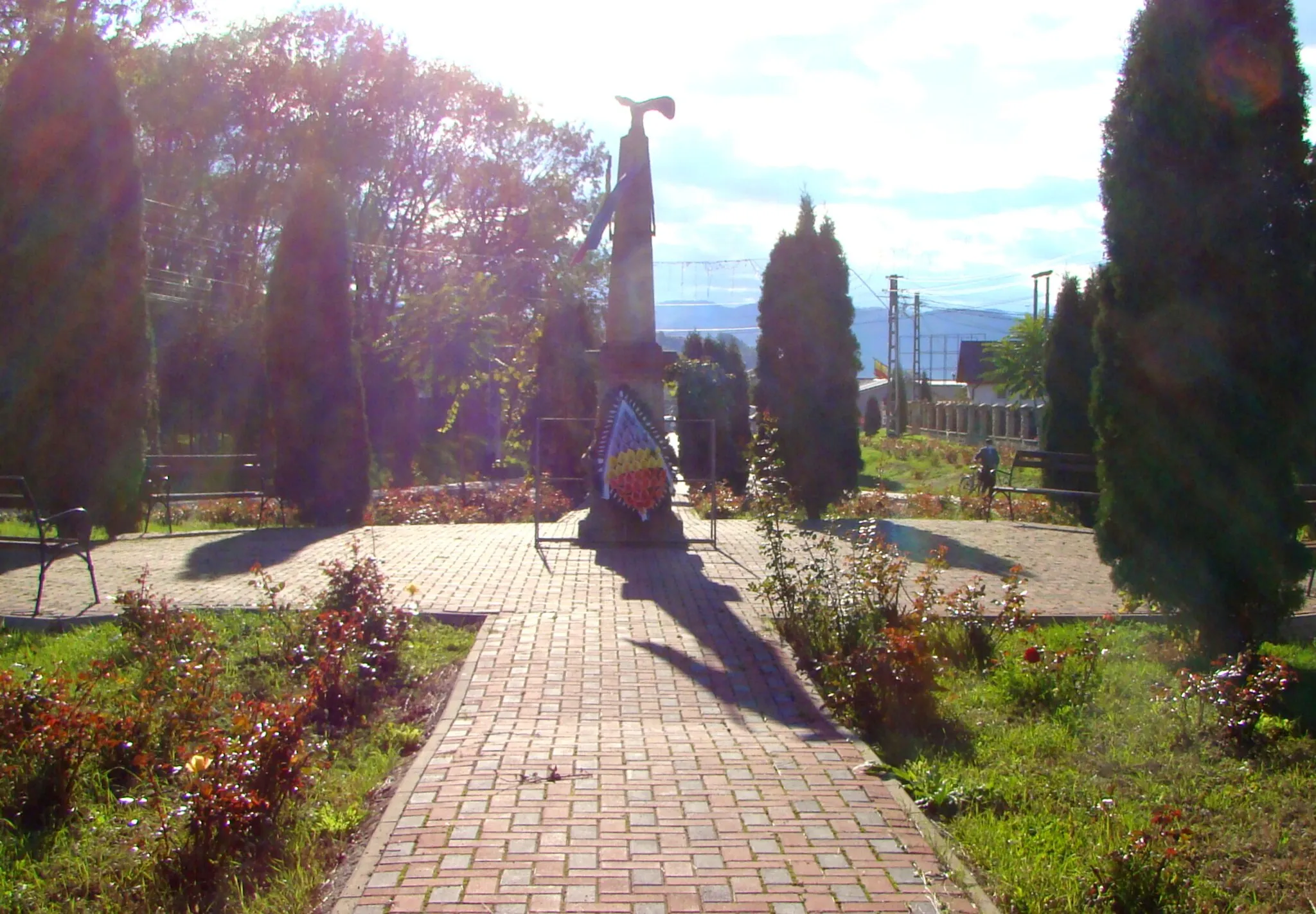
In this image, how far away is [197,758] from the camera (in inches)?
170

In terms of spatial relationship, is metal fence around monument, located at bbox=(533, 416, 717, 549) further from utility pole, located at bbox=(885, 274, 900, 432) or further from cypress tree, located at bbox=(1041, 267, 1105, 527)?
utility pole, located at bbox=(885, 274, 900, 432)

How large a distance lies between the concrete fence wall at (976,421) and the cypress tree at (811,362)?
59.8 ft

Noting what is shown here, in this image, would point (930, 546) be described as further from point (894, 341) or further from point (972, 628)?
point (894, 341)

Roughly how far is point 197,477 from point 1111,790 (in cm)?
1611

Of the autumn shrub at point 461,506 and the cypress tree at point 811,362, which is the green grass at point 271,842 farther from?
the cypress tree at point 811,362

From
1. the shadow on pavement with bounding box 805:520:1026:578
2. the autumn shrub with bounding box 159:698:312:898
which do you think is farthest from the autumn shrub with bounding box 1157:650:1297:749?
the autumn shrub with bounding box 159:698:312:898

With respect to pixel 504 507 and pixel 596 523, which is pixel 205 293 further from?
pixel 596 523

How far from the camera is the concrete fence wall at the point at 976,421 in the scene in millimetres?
41344

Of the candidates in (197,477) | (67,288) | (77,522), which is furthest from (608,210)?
(197,477)

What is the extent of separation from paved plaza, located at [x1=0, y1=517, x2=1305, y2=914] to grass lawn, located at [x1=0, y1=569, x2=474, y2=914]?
338mm

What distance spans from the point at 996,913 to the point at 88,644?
5964 millimetres

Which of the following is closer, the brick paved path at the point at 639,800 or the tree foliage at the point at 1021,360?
the brick paved path at the point at 639,800

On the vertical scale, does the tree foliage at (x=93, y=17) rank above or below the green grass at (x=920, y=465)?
above

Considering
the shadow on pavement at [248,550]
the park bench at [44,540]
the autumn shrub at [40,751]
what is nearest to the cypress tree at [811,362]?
the shadow on pavement at [248,550]
